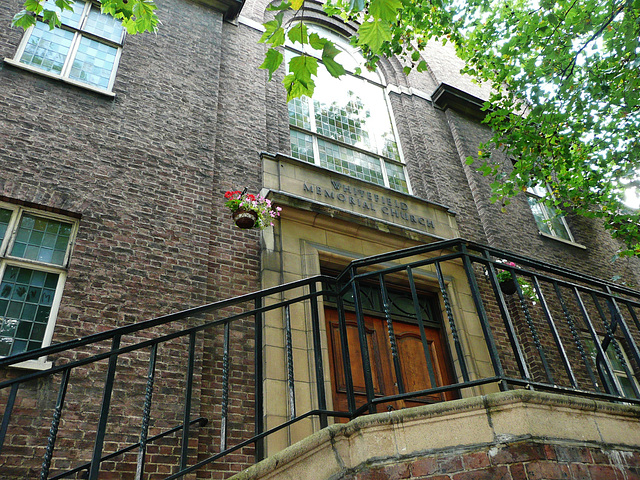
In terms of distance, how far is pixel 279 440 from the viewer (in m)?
4.94

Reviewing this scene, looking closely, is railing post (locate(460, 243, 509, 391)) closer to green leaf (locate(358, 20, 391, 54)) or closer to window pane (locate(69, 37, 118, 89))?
green leaf (locate(358, 20, 391, 54))

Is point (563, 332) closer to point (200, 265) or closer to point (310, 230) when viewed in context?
point (310, 230)

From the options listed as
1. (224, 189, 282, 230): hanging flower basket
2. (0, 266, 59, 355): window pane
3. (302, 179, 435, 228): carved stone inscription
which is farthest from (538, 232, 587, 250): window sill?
(0, 266, 59, 355): window pane

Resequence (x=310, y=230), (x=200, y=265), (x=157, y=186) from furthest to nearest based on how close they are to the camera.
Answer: (x=310, y=230) → (x=157, y=186) → (x=200, y=265)

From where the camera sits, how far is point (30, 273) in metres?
5.13

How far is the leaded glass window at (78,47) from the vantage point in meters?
6.91

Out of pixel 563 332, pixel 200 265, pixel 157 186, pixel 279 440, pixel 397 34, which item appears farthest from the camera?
pixel 397 34

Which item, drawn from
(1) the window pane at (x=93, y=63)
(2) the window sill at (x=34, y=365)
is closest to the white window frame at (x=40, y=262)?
(2) the window sill at (x=34, y=365)

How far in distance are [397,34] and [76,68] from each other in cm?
522

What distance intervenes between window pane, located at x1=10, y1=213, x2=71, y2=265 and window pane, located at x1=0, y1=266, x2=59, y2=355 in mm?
188

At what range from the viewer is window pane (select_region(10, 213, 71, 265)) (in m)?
5.26

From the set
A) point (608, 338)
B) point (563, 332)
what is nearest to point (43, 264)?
point (608, 338)

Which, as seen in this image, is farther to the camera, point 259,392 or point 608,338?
point 608,338

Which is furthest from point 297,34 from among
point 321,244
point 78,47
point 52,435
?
point 78,47
